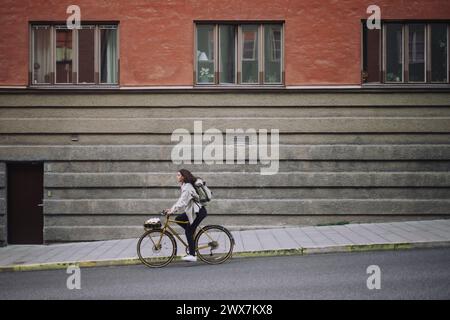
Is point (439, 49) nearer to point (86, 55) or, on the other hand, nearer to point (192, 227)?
point (192, 227)

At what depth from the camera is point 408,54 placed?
15.5 metres

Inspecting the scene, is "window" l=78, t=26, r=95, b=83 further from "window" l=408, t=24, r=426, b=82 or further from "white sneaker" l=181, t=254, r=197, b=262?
"window" l=408, t=24, r=426, b=82

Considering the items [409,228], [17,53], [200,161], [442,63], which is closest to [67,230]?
[200,161]

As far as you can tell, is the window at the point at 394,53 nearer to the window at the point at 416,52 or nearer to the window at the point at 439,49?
the window at the point at 416,52

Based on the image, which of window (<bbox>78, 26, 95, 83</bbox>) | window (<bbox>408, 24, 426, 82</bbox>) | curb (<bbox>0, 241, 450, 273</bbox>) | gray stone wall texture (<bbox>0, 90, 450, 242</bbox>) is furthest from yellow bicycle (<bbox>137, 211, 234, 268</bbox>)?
window (<bbox>408, 24, 426, 82</bbox>)

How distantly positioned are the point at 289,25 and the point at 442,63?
436 cm

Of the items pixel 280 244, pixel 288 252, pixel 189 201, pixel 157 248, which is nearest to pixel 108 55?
pixel 189 201

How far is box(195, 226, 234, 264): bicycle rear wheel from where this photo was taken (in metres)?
11.1

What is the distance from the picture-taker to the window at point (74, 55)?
1562cm

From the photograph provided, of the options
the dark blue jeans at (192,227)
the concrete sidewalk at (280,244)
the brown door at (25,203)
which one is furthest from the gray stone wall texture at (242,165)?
the dark blue jeans at (192,227)

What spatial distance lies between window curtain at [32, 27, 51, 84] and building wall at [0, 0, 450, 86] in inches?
12.2

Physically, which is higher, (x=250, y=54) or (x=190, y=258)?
(x=250, y=54)

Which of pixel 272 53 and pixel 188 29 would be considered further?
pixel 272 53

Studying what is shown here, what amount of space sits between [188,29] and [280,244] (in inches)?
256
